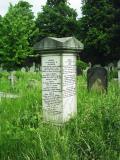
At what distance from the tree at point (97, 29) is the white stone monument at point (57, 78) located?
30.7 m

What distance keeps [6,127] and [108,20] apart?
112ft

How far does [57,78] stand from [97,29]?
108 ft

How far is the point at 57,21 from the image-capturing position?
52.0 meters

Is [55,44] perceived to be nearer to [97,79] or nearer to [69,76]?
[69,76]

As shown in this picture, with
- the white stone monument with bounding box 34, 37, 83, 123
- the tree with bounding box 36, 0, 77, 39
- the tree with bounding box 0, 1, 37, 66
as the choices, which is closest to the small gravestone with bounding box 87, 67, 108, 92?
the white stone monument with bounding box 34, 37, 83, 123

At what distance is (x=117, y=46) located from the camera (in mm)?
39250

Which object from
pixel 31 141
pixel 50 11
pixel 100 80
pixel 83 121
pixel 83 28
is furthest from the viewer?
pixel 50 11

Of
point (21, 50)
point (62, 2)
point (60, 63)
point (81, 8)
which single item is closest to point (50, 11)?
point (62, 2)

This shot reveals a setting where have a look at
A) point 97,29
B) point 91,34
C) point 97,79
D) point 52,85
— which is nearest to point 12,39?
point 91,34

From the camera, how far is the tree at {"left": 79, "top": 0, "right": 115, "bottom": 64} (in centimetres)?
3895

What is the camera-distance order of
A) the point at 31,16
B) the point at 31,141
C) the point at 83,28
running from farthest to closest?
the point at 31,16 → the point at 83,28 → the point at 31,141

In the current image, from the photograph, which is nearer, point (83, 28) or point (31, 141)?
point (31, 141)

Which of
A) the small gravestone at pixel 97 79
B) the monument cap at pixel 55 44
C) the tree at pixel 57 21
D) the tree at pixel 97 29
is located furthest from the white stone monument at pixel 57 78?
the tree at pixel 57 21

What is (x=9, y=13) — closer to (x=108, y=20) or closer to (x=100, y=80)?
(x=108, y=20)
